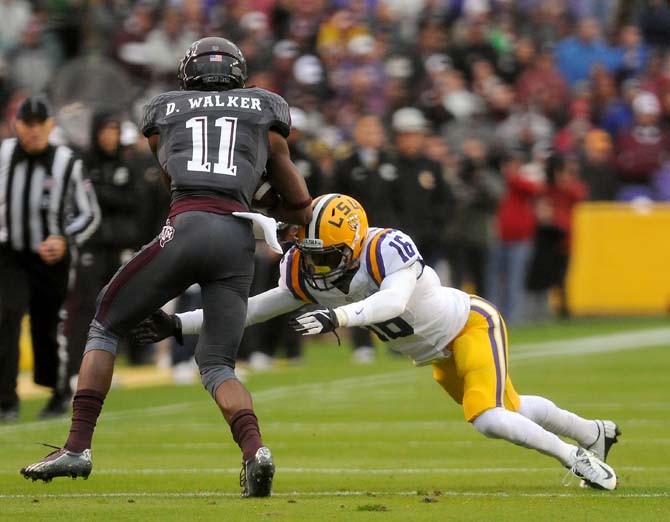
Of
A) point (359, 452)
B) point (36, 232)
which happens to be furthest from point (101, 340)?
point (36, 232)

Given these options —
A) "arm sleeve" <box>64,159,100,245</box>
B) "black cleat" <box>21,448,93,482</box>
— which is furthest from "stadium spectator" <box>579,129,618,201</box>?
"black cleat" <box>21,448,93,482</box>

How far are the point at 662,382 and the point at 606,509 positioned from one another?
669 centimetres

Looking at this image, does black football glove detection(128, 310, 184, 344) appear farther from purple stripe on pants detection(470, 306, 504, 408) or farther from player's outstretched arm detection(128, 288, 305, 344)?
purple stripe on pants detection(470, 306, 504, 408)

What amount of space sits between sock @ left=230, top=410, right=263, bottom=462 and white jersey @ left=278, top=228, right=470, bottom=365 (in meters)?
0.79

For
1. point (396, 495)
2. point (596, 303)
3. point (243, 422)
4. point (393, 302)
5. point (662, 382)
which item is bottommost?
point (596, 303)

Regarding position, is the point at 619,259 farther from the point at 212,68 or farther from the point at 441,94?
the point at 212,68

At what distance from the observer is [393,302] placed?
701 centimetres

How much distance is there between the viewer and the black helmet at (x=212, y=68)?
23.5ft

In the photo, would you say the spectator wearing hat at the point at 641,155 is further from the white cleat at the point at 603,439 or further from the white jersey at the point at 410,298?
the white jersey at the point at 410,298

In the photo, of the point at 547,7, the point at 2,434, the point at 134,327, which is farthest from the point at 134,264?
the point at 547,7

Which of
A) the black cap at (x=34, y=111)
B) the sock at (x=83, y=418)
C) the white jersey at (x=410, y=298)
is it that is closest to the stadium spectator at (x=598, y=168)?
the black cap at (x=34, y=111)

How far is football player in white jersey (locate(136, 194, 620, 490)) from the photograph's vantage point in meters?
7.16

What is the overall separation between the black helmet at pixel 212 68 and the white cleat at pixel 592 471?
2.28 m

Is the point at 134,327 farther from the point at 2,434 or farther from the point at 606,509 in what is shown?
the point at 2,434
